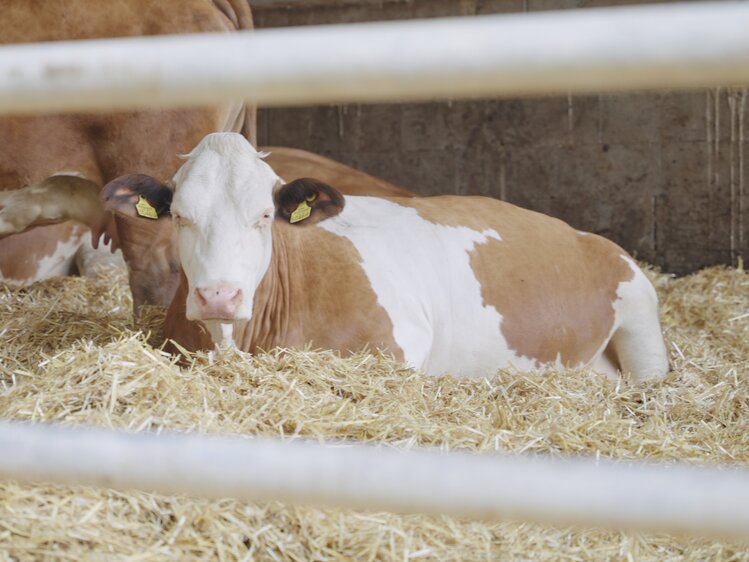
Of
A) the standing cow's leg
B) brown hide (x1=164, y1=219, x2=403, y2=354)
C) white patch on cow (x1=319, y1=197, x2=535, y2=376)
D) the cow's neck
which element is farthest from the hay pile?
the standing cow's leg

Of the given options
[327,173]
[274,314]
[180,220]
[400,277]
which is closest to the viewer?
[180,220]

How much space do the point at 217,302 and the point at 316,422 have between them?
88 centimetres

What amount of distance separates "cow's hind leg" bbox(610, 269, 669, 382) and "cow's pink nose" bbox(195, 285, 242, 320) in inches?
87.3

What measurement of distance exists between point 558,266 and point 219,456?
3872 millimetres

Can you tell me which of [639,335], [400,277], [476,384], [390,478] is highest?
[390,478]

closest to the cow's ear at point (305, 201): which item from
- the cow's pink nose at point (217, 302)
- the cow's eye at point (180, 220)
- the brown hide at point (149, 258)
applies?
the cow's eye at point (180, 220)

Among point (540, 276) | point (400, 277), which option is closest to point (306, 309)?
point (400, 277)

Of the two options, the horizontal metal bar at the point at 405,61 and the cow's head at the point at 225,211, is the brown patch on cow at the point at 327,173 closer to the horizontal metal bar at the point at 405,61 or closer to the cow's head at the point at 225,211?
the cow's head at the point at 225,211

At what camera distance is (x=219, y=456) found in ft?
3.68

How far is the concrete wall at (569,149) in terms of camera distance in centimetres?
757

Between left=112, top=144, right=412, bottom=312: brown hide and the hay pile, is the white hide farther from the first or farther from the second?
left=112, top=144, right=412, bottom=312: brown hide

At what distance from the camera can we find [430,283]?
437cm

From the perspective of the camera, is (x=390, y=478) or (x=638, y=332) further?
(x=638, y=332)

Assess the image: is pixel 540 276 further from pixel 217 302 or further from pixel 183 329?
pixel 217 302
